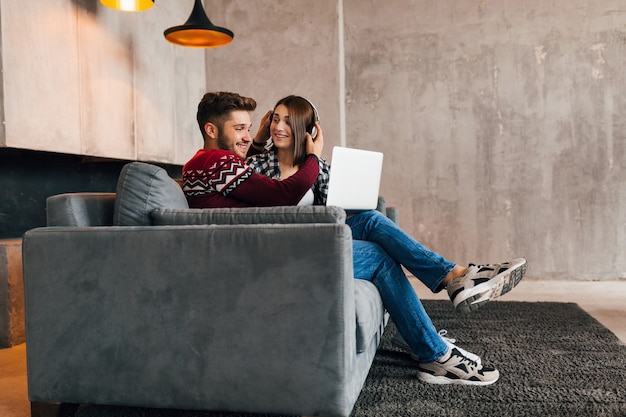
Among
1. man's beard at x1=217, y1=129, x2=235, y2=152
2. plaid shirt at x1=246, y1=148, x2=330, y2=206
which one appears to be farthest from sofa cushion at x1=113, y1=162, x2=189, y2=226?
plaid shirt at x1=246, y1=148, x2=330, y2=206

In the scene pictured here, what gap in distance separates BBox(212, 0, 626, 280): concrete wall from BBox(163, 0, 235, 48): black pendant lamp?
3.57 feet

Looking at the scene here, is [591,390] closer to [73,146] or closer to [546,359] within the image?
[546,359]

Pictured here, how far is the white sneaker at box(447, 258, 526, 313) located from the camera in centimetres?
193

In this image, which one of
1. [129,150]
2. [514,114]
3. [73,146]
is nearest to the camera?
[73,146]

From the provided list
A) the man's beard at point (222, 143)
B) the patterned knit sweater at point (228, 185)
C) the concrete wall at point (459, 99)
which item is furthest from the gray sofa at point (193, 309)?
the concrete wall at point (459, 99)

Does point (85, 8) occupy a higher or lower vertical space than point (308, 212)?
higher

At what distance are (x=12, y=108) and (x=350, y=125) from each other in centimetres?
265

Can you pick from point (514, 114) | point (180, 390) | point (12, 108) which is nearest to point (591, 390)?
point (180, 390)

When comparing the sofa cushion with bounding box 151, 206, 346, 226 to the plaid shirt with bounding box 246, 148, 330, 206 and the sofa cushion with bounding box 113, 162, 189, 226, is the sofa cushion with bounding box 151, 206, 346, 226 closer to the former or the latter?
the sofa cushion with bounding box 113, 162, 189, 226

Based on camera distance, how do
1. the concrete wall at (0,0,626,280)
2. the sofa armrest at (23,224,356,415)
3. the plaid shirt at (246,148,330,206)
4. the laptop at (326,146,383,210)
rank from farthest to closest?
the concrete wall at (0,0,626,280) < the plaid shirt at (246,148,330,206) < the laptop at (326,146,383,210) < the sofa armrest at (23,224,356,415)

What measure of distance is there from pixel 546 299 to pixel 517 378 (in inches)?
75.9

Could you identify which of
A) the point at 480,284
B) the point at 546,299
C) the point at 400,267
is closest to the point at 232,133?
the point at 400,267

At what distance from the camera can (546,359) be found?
7.34 ft

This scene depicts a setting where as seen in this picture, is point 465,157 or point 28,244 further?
point 465,157
